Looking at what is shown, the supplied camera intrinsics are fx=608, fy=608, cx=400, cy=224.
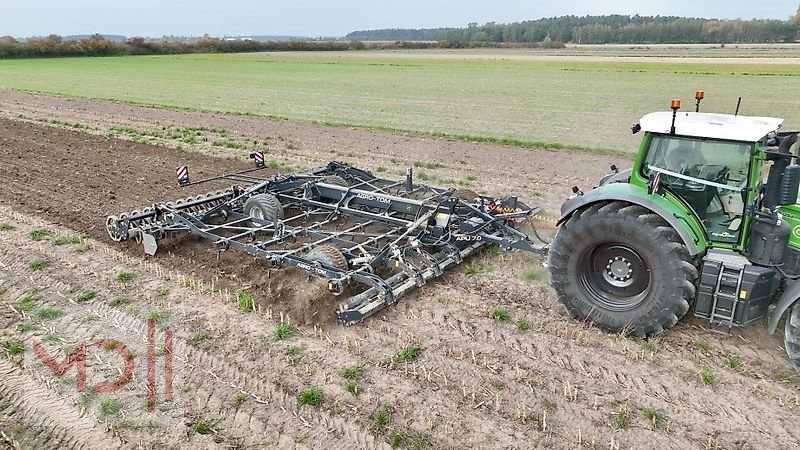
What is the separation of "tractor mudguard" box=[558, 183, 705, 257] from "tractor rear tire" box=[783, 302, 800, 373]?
983mm

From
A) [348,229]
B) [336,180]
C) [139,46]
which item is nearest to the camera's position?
[348,229]

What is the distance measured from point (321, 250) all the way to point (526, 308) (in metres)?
2.66

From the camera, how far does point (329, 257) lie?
7.63 metres

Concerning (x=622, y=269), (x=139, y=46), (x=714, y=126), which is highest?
→ (x=714, y=126)

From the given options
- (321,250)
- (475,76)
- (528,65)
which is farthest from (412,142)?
(528,65)

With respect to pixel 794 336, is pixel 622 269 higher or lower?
higher

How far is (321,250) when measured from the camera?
7.76 meters

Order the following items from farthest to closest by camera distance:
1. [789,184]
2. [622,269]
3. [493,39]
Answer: [493,39] < [622,269] < [789,184]

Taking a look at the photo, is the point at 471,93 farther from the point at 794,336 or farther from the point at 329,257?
the point at 794,336

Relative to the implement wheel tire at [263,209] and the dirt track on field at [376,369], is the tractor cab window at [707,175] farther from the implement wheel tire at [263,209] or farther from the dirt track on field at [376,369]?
the implement wheel tire at [263,209]

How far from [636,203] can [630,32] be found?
4872 inches

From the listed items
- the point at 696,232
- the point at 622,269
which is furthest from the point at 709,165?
the point at 622,269

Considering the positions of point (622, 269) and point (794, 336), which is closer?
point (794, 336)

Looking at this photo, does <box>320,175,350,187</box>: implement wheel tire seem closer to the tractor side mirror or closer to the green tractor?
the green tractor
